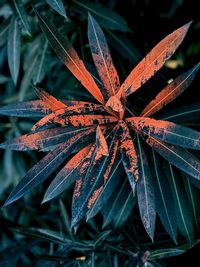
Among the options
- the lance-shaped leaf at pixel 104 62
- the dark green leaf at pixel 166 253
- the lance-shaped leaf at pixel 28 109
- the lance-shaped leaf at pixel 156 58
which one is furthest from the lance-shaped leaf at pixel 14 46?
the dark green leaf at pixel 166 253

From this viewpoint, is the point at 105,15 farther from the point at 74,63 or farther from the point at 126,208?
the point at 126,208

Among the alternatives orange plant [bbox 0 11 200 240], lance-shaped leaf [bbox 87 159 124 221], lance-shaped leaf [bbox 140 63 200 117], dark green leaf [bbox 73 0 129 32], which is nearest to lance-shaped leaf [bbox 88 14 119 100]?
orange plant [bbox 0 11 200 240]

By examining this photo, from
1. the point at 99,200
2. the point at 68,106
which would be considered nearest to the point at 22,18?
the point at 68,106

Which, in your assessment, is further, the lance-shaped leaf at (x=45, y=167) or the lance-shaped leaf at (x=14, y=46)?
the lance-shaped leaf at (x=14, y=46)

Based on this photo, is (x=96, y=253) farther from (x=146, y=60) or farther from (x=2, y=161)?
(x=2, y=161)

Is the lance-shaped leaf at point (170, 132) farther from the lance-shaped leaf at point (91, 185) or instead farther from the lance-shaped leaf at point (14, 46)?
the lance-shaped leaf at point (14, 46)

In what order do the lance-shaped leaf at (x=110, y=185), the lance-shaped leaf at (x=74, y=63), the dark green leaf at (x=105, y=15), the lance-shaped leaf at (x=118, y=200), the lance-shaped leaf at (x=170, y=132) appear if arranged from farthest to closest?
the dark green leaf at (x=105, y=15) < the lance-shaped leaf at (x=118, y=200) < the lance-shaped leaf at (x=110, y=185) < the lance-shaped leaf at (x=74, y=63) < the lance-shaped leaf at (x=170, y=132)

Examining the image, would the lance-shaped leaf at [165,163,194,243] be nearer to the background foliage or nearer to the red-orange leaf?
the background foliage
